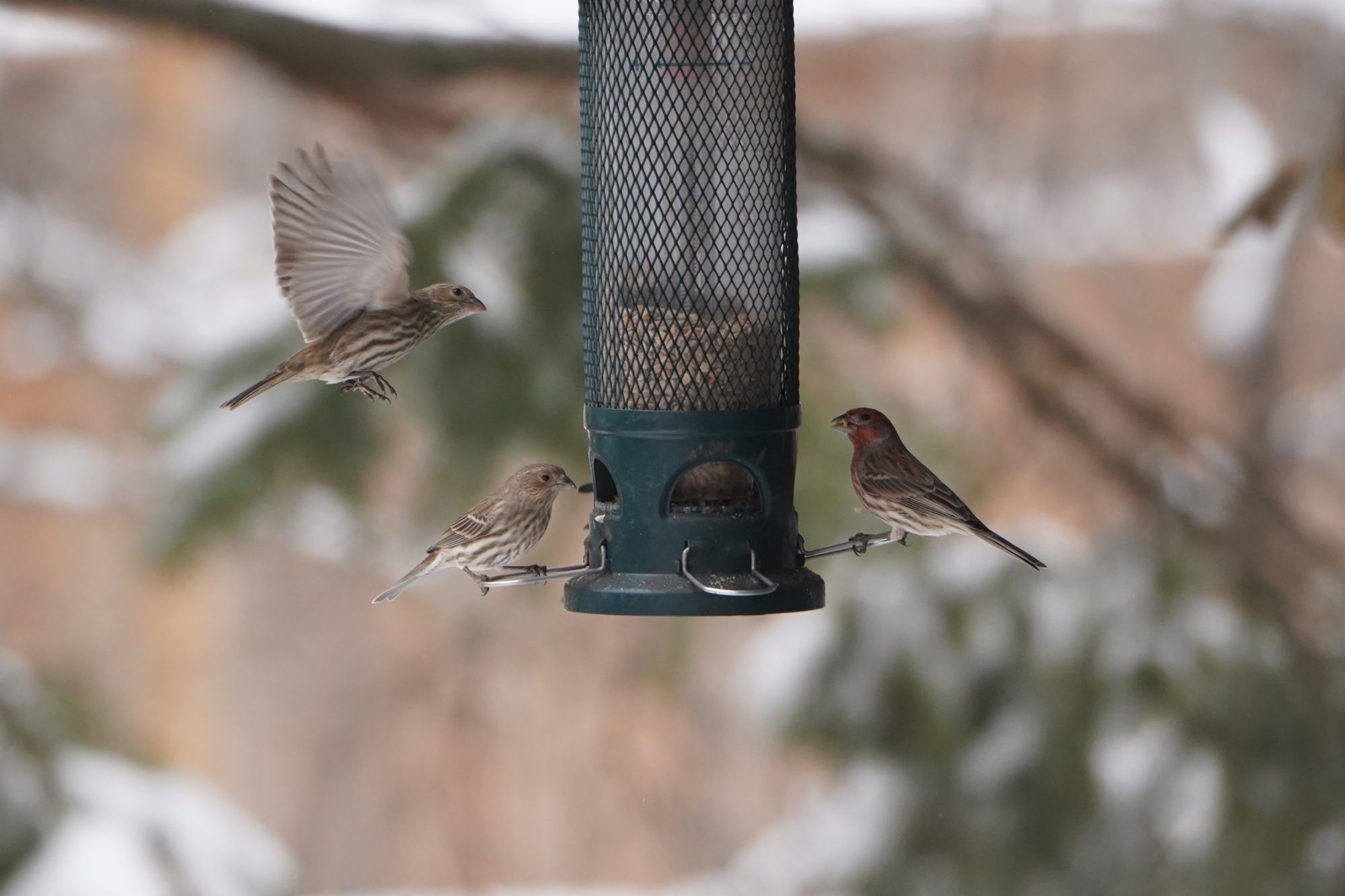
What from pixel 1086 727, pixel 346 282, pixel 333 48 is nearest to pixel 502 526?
pixel 346 282

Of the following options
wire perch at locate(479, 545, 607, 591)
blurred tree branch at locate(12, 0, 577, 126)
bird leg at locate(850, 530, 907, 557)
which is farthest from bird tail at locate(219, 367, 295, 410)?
blurred tree branch at locate(12, 0, 577, 126)

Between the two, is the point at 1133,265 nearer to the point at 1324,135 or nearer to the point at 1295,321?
the point at 1295,321

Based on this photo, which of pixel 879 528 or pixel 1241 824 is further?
pixel 1241 824

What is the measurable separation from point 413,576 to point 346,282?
0.71 m

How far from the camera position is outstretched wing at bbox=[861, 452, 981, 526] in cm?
418

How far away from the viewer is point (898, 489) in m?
4.29

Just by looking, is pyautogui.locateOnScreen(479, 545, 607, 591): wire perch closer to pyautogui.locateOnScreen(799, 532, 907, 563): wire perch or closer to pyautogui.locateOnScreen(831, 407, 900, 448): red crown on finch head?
pyautogui.locateOnScreen(799, 532, 907, 563): wire perch

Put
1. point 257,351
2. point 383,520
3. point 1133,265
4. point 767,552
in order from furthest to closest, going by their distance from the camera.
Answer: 1. point 1133,265
2. point 383,520
3. point 257,351
4. point 767,552

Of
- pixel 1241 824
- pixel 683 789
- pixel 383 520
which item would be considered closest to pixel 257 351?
pixel 383 520

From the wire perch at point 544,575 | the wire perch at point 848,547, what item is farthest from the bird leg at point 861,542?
the wire perch at point 544,575

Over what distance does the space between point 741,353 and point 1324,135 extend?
103 inches

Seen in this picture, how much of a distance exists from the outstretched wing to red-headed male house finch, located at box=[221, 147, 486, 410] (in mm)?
1133

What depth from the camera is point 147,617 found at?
10641 mm

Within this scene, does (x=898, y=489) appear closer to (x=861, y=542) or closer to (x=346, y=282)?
(x=861, y=542)
